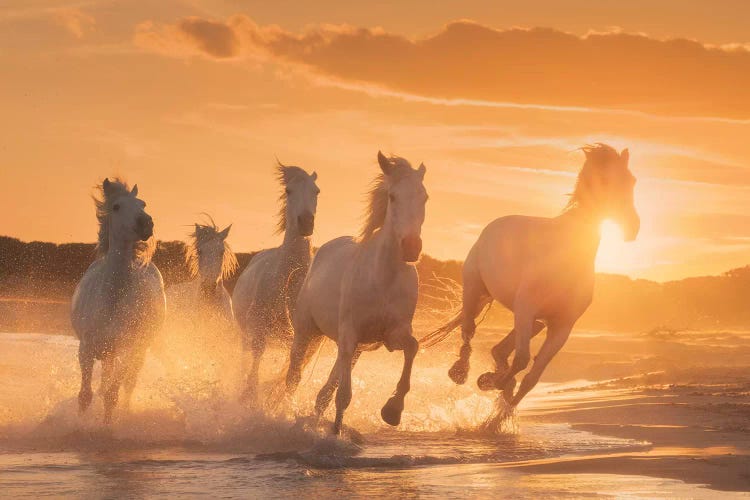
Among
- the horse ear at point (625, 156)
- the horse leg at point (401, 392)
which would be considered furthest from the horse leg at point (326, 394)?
the horse ear at point (625, 156)

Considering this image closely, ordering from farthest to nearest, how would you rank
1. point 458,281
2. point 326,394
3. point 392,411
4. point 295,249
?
point 458,281, point 295,249, point 326,394, point 392,411

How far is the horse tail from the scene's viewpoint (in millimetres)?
12180

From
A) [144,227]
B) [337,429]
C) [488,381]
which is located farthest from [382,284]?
[144,227]

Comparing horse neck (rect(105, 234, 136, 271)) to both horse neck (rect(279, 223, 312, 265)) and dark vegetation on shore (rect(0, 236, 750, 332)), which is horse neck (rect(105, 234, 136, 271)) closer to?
horse neck (rect(279, 223, 312, 265))

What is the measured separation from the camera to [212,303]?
1502cm

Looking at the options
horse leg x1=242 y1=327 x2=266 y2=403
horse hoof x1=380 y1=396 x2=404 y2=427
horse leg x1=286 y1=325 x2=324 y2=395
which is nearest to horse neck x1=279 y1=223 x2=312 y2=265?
horse leg x1=242 y1=327 x2=266 y2=403

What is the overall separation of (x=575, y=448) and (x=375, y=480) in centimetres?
270

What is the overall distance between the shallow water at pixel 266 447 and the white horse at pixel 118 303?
0.46 metres

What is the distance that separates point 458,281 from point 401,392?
31.2 m

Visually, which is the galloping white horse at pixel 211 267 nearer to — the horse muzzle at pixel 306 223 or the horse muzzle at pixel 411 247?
the horse muzzle at pixel 306 223

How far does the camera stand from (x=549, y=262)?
414 inches

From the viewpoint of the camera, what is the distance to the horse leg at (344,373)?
9.52 meters

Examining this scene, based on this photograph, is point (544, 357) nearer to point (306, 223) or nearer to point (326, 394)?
point (326, 394)

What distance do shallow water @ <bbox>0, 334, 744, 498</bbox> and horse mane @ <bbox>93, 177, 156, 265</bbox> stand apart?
53.5 inches
